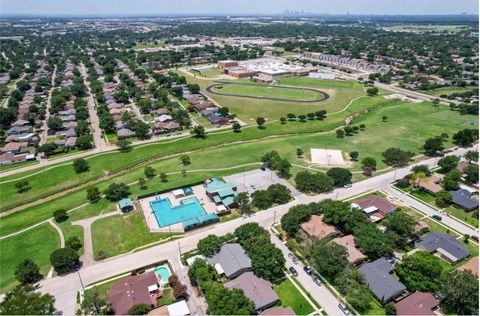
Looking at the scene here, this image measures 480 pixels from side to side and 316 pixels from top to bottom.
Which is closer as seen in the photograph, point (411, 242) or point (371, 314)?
point (371, 314)

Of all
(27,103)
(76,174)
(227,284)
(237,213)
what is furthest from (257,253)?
(27,103)

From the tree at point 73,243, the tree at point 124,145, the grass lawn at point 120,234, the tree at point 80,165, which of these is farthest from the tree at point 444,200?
the tree at point 80,165

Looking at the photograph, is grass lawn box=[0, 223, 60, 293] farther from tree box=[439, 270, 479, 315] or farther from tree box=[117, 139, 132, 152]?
tree box=[439, 270, 479, 315]

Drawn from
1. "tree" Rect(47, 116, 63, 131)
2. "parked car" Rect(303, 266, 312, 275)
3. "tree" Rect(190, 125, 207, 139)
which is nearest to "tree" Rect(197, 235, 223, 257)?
"parked car" Rect(303, 266, 312, 275)

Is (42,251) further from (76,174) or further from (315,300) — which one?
(315,300)

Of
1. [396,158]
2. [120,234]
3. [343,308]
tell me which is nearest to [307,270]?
[343,308]

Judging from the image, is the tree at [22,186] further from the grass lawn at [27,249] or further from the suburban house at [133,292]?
the suburban house at [133,292]
